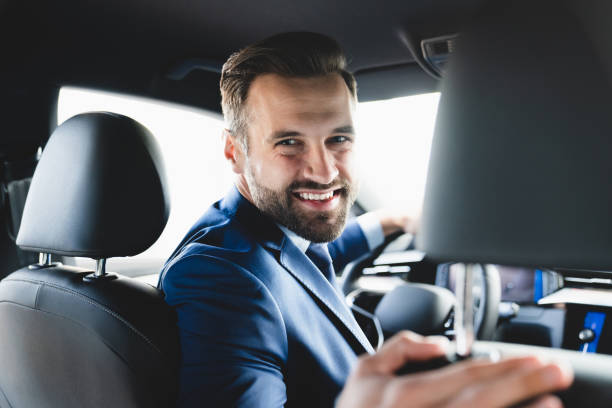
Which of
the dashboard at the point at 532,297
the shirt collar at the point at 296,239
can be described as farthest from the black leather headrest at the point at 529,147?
the dashboard at the point at 532,297

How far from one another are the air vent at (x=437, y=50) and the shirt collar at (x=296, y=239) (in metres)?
0.85

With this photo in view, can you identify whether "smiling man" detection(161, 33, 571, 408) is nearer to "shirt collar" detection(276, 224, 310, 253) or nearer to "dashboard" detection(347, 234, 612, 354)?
"shirt collar" detection(276, 224, 310, 253)

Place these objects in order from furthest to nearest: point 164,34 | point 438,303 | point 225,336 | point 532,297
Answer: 1. point 532,297
2. point 438,303
3. point 164,34
4. point 225,336

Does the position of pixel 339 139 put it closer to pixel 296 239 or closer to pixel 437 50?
pixel 296 239

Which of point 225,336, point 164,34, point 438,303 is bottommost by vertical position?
point 438,303

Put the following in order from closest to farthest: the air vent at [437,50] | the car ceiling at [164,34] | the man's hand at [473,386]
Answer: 1. the man's hand at [473,386]
2. the car ceiling at [164,34]
3. the air vent at [437,50]

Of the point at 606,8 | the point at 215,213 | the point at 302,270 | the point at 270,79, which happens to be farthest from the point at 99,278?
the point at 606,8

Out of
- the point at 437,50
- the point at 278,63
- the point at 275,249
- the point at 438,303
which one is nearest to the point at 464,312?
the point at 275,249

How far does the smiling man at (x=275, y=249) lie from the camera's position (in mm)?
1224

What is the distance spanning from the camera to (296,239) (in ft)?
5.56

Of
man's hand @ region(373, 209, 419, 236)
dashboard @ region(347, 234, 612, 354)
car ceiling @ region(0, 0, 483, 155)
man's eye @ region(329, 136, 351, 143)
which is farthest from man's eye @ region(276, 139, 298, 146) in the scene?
dashboard @ region(347, 234, 612, 354)

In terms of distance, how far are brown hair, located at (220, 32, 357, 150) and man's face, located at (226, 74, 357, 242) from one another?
3 centimetres

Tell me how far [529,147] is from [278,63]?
1259 millimetres

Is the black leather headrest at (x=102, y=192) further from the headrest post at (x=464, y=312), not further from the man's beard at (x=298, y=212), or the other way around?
the headrest post at (x=464, y=312)
